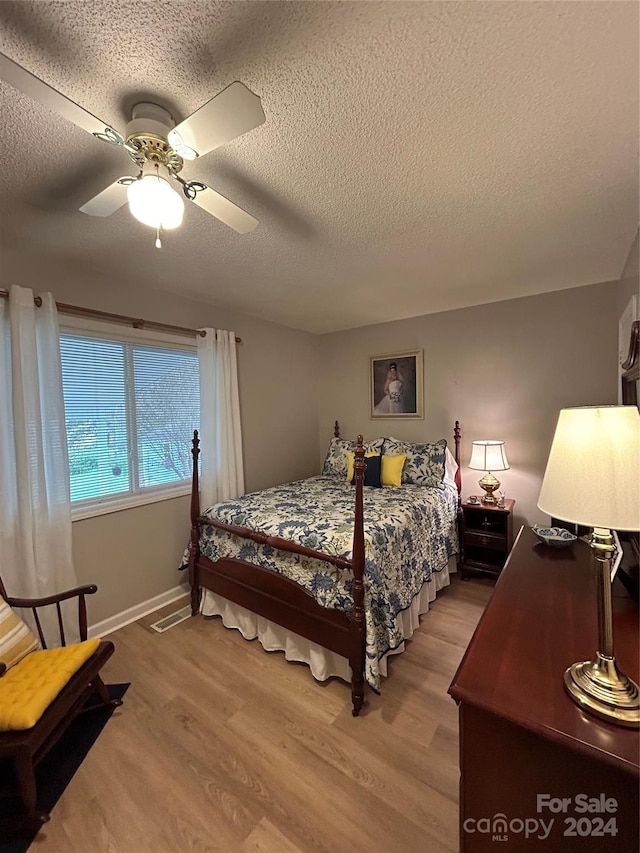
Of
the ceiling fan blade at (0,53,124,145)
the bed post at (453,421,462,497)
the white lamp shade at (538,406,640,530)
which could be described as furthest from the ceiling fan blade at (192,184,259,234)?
the bed post at (453,421,462,497)

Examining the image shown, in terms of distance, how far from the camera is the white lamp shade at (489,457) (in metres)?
3.04

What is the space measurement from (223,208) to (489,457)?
276 centimetres

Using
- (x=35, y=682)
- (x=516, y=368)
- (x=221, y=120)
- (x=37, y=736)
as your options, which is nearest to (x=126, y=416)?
(x=35, y=682)

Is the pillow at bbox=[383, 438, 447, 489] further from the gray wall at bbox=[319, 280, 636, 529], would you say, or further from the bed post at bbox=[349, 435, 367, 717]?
the bed post at bbox=[349, 435, 367, 717]

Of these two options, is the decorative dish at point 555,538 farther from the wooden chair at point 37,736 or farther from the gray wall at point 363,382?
the wooden chair at point 37,736

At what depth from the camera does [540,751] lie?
0.80m

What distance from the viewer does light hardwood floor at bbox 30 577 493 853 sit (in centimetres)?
127

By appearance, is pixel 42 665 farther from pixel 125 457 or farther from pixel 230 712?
pixel 125 457

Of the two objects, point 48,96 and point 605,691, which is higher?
point 48,96

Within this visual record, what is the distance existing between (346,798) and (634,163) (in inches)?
111

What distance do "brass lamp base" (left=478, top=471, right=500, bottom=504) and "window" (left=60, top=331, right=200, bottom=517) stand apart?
2.66 m

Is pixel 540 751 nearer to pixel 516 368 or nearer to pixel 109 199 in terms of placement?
pixel 109 199

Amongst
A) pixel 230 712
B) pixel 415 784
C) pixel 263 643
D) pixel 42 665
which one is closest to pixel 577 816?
pixel 415 784

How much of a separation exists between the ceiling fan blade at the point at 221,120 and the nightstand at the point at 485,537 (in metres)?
3.07
